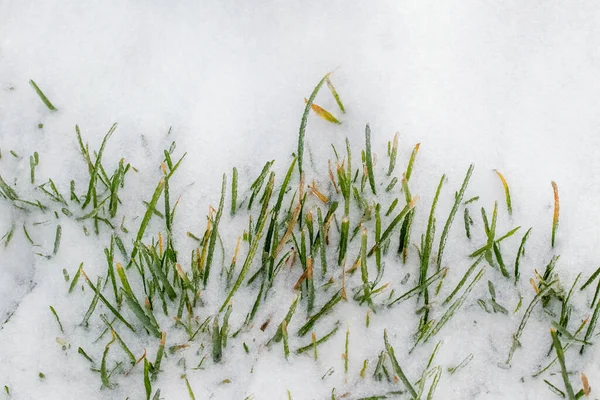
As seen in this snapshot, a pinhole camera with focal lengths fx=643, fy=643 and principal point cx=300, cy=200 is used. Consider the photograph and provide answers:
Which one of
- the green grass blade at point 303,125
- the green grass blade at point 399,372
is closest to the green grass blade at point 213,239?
the green grass blade at point 303,125

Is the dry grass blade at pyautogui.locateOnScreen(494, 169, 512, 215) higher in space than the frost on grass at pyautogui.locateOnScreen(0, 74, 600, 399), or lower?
higher

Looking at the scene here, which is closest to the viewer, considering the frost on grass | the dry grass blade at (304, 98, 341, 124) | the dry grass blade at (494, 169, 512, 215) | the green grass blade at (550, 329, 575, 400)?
the green grass blade at (550, 329, 575, 400)

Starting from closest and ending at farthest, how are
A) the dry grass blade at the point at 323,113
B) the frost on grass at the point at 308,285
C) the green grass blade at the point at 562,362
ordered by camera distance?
the green grass blade at the point at 562,362, the frost on grass at the point at 308,285, the dry grass blade at the point at 323,113

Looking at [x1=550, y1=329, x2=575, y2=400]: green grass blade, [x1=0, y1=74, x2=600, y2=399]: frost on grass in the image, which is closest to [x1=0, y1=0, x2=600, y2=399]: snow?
[x1=0, y1=74, x2=600, y2=399]: frost on grass

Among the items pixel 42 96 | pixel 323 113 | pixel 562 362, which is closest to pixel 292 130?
pixel 323 113

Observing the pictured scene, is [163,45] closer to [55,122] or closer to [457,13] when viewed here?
[55,122]

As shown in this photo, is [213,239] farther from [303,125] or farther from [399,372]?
[399,372]

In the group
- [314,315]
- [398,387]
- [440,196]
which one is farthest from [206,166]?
[398,387]

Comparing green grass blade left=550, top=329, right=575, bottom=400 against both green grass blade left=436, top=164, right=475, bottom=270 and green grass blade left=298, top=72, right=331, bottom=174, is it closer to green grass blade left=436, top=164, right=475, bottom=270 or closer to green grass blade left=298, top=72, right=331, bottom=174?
green grass blade left=436, top=164, right=475, bottom=270

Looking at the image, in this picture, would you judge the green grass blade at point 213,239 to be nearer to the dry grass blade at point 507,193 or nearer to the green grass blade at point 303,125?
the green grass blade at point 303,125
